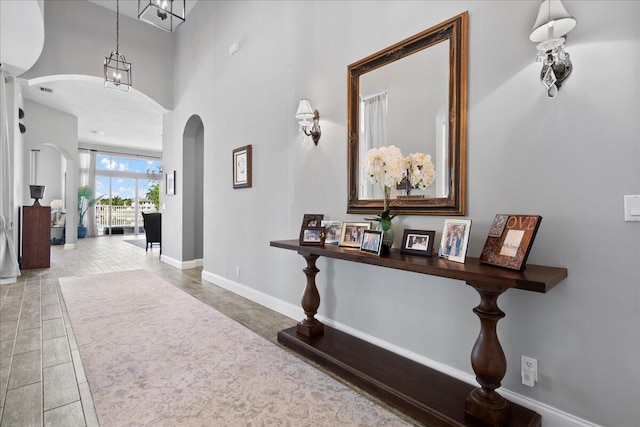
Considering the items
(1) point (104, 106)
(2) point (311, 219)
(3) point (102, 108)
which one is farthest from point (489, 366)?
(3) point (102, 108)

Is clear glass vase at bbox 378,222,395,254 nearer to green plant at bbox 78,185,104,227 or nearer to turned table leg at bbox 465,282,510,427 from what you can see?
turned table leg at bbox 465,282,510,427

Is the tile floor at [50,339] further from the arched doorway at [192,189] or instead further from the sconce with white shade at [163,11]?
the sconce with white shade at [163,11]

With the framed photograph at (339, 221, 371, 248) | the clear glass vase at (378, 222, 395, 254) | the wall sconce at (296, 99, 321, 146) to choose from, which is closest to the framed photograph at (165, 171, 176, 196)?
the wall sconce at (296, 99, 321, 146)

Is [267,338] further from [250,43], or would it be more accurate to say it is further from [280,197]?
[250,43]

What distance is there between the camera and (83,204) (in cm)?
1077

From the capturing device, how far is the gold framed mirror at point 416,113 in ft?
6.37

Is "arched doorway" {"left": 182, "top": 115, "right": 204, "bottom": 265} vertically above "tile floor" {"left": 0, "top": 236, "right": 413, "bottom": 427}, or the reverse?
"arched doorway" {"left": 182, "top": 115, "right": 204, "bottom": 265}

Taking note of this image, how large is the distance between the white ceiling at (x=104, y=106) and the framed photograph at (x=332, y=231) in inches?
191

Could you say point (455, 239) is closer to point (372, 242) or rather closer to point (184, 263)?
point (372, 242)

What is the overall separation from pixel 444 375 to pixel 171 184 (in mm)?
5584

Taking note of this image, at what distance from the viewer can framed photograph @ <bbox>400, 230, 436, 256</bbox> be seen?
1.92m

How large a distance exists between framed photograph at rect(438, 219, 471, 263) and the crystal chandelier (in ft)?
14.7

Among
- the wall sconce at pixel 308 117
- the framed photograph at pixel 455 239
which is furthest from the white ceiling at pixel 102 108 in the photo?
the framed photograph at pixel 455 239

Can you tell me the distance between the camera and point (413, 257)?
6.27 feet
